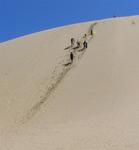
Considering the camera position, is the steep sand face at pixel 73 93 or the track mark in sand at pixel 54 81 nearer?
the steep sand face at pixel 73 93

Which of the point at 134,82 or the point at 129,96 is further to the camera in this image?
the point at 134,82

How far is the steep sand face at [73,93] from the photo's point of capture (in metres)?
16.3

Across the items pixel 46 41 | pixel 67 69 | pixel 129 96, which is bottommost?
pixel 129 96

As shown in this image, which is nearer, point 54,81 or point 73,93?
point 73,93

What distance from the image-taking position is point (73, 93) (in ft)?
70.5

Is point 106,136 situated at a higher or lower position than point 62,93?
lower

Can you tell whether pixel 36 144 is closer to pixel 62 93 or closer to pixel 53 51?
pixel 62 93

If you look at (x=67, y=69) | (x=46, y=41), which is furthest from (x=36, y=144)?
(x=46, y=41)

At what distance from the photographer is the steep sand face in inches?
642

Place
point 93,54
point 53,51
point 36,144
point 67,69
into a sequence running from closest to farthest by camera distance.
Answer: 1. point 36,144
2. point 67,69
3. point 93,54
4. point 53,51

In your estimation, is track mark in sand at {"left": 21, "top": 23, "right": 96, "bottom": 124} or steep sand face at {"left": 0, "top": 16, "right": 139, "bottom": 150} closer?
steep sand face at {"left": 0, "top": 16, "right": 139, "bottom": 150}

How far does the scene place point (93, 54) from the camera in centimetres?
2581

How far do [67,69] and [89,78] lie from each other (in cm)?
182

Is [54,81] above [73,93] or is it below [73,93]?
above
